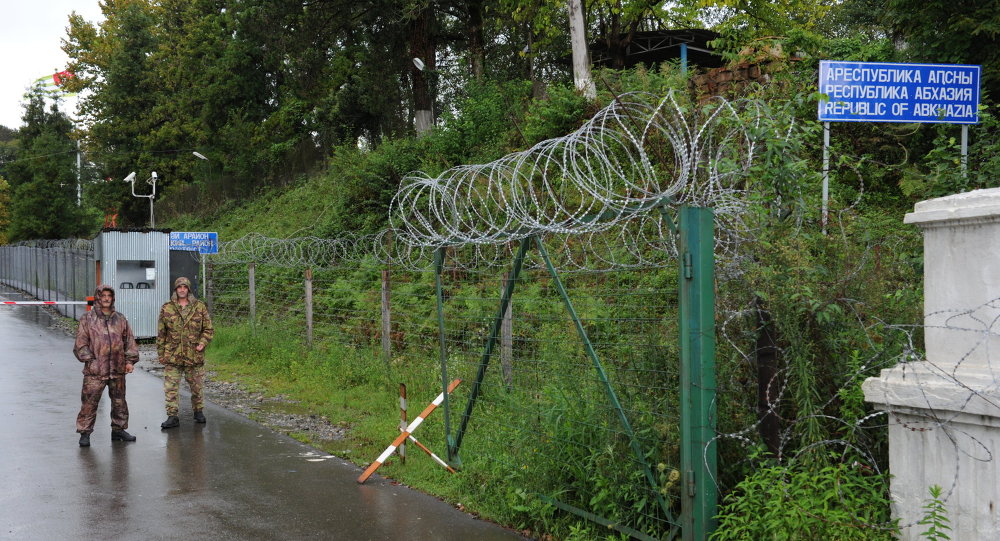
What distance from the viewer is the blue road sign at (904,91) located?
8.42 meters

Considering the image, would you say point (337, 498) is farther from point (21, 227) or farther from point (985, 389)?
point (21, 227)

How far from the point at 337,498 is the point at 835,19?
1229 inches

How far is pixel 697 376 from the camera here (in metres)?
4.93

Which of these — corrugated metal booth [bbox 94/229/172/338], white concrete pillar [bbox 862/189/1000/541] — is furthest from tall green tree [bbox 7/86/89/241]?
white concrete pillar [bbox 862/189/1000/541]

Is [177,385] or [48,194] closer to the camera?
[177,385]

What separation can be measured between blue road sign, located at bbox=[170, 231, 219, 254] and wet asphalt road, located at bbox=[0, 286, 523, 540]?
27.4ft

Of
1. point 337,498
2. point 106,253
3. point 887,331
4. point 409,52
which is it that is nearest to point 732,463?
point 887,331

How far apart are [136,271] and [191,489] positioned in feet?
45.1

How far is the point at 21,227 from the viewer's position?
55250 millimetres

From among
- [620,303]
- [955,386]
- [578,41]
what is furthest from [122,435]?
[578,41]

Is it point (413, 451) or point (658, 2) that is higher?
point (658, 2)

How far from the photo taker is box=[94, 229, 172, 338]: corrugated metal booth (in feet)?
62.7

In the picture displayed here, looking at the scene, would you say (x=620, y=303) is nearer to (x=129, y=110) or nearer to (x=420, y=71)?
(x=420, y=71)

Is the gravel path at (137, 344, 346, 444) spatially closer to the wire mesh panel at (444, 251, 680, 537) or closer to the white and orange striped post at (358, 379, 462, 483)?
the white and orange striped post at (358, 379, 462, 483)
